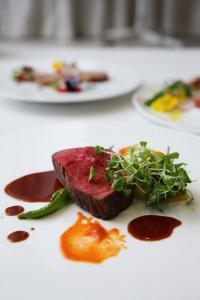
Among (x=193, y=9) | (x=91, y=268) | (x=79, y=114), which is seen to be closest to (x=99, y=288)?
(x=91, y=268)

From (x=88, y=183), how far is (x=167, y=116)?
736 millimetres

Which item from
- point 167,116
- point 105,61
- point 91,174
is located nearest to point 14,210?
point 91,174

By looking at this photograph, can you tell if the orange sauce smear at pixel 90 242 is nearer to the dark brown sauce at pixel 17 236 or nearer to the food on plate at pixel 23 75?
the dark brown sauce at pixel 17 236

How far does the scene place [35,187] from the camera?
1170 millimetres

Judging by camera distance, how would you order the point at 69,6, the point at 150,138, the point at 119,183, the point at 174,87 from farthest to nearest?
the point at 69,6 < the point at 174,87 < the point at 150,138 < the point at 119,183

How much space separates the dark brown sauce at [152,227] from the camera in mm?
965

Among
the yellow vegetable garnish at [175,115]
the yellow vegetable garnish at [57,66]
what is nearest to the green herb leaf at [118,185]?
the yellow vegetable garnish at [175,115]

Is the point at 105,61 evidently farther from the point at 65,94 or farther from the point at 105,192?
the point at 105,192

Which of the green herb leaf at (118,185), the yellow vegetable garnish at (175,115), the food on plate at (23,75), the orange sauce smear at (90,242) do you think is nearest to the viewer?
the orange sauce smear at (90,242)

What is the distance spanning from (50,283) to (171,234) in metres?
0.30

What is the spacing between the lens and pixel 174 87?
191 centimetres

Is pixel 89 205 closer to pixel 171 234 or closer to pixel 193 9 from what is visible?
pixel 171 234

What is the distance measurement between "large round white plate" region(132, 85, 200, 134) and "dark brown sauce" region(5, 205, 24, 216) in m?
0.72

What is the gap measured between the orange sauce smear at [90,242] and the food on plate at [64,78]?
97 cm
